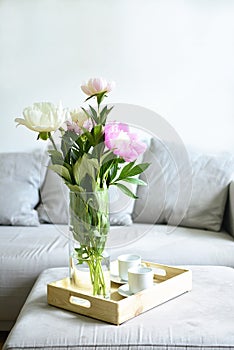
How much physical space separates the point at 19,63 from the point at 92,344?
2.28 metres

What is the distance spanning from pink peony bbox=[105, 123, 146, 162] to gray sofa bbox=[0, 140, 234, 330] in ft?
2.49

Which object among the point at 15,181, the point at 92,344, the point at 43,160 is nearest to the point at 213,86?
the point at 43,160

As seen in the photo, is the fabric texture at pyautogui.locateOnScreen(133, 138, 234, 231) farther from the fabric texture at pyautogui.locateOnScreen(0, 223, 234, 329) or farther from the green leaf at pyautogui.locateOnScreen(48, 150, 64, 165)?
the green leaf at pyautogui.locateOnScreen(48, 150, 64, 165)

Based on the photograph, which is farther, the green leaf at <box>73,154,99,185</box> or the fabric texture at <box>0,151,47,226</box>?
the fabric texture at <box>0,151,47,226</box>

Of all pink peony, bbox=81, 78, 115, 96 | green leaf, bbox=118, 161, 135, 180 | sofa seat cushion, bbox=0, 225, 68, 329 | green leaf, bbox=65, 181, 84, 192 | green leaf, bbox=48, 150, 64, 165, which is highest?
pink peony, bbox=81, 78, 115, 96

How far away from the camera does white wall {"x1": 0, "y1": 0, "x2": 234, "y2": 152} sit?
3.25 metres

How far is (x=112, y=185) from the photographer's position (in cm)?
169

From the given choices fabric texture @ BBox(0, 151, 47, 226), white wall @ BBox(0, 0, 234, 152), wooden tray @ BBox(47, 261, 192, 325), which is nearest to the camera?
wooden tray @ BBox(47, 261, 192, 325)

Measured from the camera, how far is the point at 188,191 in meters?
2.76

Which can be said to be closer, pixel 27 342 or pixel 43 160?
pixel 27 342

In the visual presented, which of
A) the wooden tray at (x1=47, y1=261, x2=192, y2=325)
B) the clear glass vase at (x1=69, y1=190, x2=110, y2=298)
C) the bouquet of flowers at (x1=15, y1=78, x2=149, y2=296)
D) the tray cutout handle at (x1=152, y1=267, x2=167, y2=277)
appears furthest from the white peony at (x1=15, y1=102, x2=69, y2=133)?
the tray cutout handle at (x1=152, y1=267, x2=167, y2=277)

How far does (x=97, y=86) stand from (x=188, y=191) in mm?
1306

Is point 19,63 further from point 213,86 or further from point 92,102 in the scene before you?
point 213,86

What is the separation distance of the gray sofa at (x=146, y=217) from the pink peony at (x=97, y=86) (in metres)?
0.78
